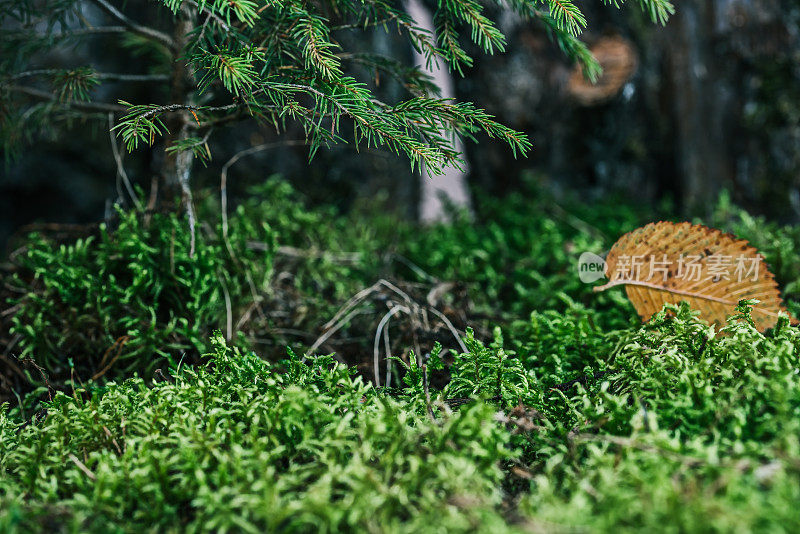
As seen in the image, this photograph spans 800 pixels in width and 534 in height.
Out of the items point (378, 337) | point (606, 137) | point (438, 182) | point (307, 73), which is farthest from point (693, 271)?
point (438, 182)

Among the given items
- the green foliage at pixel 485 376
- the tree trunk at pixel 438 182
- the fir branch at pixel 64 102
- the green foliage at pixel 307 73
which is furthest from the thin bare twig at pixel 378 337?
the tree trunk at pixel 438 182

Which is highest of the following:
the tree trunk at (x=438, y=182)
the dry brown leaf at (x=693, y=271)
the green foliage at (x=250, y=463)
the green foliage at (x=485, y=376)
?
the tree trunk at (x=438, y=182)

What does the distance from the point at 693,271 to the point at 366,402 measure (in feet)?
3.20

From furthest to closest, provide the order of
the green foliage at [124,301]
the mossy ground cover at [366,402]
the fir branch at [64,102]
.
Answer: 1. the fir branch at [64,102]
2. the green foliage at [124,301]
3. the mossy ground cover at [366,402]

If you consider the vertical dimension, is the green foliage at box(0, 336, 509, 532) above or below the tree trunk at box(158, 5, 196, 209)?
below

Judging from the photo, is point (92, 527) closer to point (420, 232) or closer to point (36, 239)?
point (36, 239)

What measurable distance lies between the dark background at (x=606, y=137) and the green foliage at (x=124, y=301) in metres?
1.11

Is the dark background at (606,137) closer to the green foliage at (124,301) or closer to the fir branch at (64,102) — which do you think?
the fir branch at (64,102)

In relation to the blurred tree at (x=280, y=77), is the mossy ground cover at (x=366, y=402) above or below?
below

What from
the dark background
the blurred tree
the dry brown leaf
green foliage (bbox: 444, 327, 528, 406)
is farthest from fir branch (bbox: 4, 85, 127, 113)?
the dry brown leaf

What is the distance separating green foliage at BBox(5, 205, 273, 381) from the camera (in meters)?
1.62

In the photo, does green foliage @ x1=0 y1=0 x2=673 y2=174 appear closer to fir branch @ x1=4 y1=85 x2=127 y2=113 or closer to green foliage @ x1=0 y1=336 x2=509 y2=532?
fir branch @ x1=4 y1=85 x2=127 y2=113

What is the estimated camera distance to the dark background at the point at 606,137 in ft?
8.82

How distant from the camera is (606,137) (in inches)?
125
